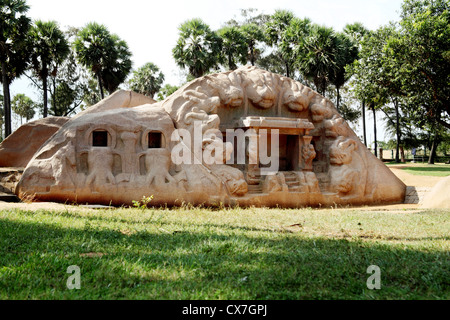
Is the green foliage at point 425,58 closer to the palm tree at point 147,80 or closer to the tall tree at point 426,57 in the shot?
the tall tree at point 426,57

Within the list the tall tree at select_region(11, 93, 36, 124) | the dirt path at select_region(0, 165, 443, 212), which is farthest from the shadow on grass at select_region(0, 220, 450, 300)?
the tall tree at select_region(11, 93, 36, 124)

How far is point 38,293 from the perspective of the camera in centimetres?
311

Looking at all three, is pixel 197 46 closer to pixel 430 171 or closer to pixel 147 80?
pixel 147 80

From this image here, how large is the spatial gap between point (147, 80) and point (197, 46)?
28.8 feet

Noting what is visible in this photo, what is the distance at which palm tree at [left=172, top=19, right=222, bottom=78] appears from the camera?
24.4 m

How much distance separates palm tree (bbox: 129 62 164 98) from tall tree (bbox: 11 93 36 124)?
39.2 feet

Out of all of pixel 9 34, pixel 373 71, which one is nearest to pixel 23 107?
pixel 9 34

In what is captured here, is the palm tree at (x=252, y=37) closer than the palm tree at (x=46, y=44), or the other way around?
the palm tree at (x=46, y=44)

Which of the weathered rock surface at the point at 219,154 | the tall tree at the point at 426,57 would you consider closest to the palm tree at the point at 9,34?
the weathered rock surface at the point at 219,154

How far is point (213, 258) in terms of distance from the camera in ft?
14.0

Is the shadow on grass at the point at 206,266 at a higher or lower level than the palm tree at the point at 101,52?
lower

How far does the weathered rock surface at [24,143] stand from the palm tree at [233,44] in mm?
14796

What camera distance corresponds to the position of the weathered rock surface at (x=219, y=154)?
938 centimetres

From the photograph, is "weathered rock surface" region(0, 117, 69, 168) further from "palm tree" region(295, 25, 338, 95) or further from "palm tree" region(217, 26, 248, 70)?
"palm tree" region(295, 25, 338, 95)
